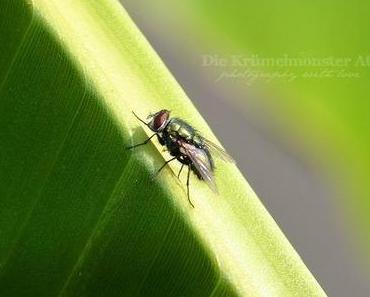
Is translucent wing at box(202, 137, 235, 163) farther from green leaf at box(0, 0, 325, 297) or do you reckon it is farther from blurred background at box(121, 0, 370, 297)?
blurred background at box(121, 0, 370, 297)

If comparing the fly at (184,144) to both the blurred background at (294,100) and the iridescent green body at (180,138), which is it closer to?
the iridescent green body at (180,138)

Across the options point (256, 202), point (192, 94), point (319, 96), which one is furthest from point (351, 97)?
point (256, 202)

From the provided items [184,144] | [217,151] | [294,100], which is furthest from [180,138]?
[294,100]

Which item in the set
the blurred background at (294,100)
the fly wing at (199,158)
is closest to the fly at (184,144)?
the fly wing at (199,158)

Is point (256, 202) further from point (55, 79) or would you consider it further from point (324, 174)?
point (324, 174)

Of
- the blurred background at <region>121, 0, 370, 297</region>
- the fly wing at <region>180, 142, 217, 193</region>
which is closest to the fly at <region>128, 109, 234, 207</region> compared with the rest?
the fly wing at <region>180, 142, 217, 193</region>

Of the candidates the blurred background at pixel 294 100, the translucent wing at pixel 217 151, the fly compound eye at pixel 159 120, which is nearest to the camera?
the fly compound eye at pixel 159 120
